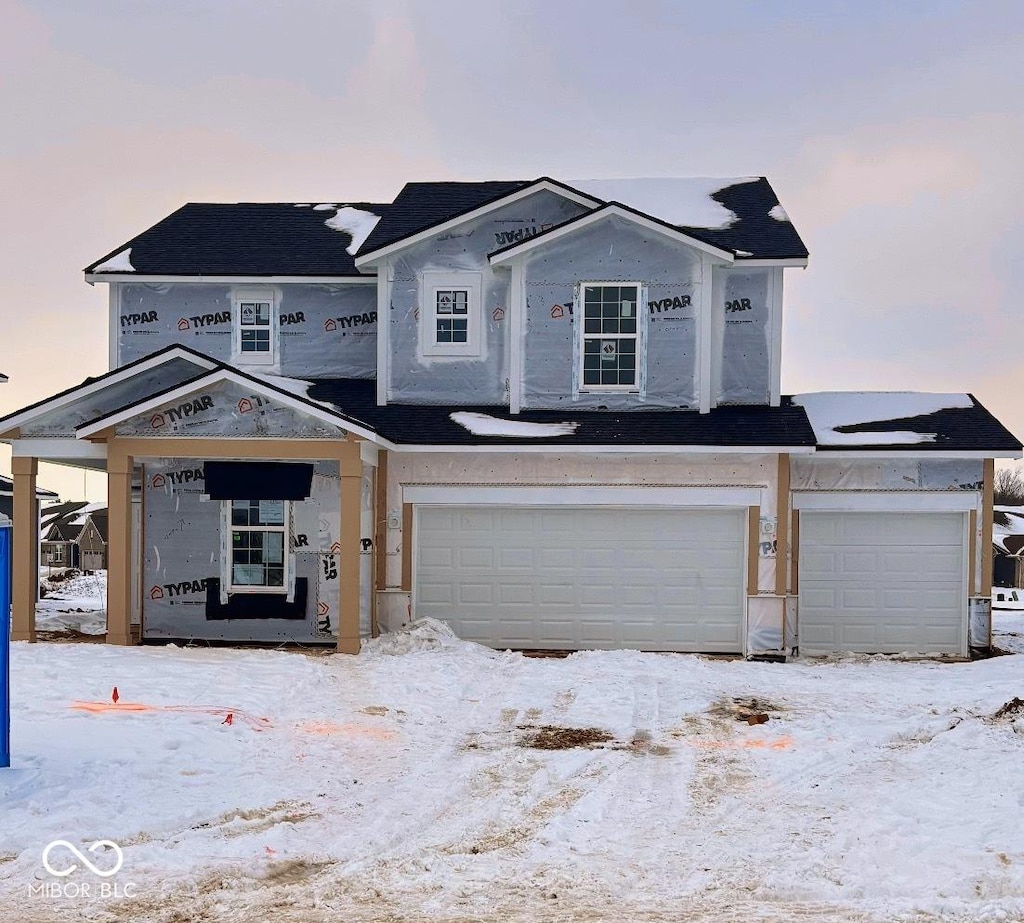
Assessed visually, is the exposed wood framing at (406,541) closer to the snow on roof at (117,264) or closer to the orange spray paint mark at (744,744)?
the orange spray paint mark at (744,744)

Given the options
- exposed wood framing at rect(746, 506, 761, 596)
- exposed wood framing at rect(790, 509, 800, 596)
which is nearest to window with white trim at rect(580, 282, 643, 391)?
exposed wood framing at rect(746, 506, 761, 596)

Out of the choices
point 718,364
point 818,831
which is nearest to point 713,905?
point 818,831

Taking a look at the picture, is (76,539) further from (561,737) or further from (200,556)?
(561,737)

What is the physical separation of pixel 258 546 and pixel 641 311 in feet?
23.9

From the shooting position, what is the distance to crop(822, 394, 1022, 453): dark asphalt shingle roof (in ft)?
52.1

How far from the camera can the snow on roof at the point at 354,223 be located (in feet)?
63.2

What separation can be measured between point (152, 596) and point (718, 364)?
10008 millimetres

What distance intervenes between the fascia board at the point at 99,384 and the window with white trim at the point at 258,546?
242 cm

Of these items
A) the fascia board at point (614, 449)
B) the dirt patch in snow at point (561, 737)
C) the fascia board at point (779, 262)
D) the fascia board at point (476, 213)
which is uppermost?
the fascia board at point (476, 213)

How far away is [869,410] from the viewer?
1748cm

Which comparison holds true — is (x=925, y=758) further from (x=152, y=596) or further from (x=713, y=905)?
(x=152, y=596)

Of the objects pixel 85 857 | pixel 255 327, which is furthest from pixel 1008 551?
pixel 85 857

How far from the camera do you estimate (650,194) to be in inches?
739

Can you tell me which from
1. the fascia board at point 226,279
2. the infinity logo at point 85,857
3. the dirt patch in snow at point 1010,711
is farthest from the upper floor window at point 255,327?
the dirt patch in snow at point 1010,711
